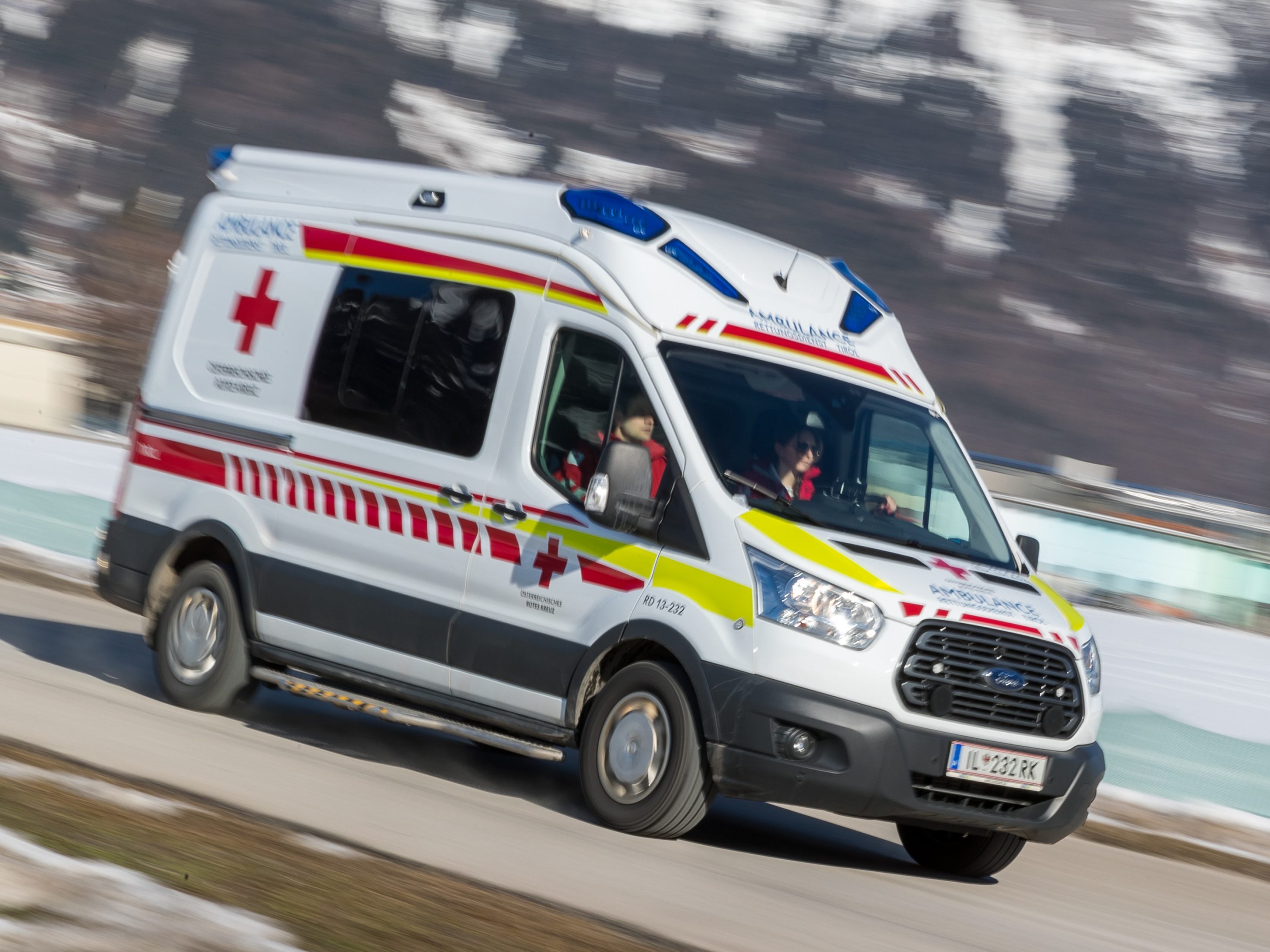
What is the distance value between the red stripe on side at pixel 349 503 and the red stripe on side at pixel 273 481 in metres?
0.49

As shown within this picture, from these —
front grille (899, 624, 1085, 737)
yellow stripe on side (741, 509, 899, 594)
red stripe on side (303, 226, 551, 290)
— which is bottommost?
front grille (899, 624, 1085, 737)

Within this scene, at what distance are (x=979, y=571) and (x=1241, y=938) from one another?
171 centimetres

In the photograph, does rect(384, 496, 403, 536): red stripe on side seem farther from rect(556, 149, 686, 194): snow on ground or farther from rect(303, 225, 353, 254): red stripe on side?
rect(556, 149, 686, 194): snow on ground

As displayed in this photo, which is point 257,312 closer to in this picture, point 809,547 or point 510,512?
point 510,512

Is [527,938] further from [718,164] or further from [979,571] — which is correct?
[718,164]

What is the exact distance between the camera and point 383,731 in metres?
9.55

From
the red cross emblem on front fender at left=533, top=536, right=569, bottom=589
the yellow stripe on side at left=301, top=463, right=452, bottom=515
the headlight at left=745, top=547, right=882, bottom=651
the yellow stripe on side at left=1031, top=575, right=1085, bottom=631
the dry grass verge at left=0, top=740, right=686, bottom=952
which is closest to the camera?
the dry grass verge at left=0, top=740, right=686, bottom=952

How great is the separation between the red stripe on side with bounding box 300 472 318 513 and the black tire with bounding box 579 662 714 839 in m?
1.90

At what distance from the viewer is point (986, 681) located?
6.61 m

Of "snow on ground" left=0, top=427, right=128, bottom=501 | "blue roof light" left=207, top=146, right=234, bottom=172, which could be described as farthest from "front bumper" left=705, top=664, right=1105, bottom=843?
"snow on ground" left=0, top=427, right=128, bottom=501

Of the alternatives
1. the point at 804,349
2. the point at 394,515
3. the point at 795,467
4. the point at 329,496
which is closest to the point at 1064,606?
the point at 795,467

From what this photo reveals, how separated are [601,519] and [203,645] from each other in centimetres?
283

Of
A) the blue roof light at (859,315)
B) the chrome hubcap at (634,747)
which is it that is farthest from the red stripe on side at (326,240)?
the chrome hubcap at (634,747)

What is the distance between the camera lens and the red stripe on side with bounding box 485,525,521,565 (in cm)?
737
